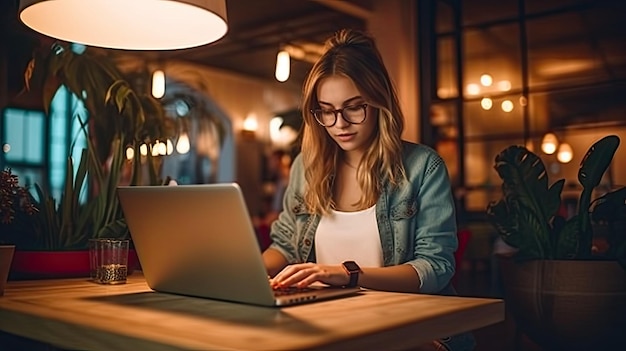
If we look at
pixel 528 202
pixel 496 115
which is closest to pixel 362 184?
pixel 528 202

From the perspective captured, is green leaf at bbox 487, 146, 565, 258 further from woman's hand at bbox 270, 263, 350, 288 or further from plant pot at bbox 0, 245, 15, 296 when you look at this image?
plant pot at bbox 0, 245, 15, 296

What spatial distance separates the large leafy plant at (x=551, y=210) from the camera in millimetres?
2096

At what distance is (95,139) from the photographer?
2.17 metres

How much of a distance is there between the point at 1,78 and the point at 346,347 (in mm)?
1826

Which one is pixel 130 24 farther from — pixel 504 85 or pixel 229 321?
pixel 504 85

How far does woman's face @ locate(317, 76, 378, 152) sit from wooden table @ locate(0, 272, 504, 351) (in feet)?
1.89

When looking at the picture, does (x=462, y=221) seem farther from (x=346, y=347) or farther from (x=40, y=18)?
(x=346, y=347)

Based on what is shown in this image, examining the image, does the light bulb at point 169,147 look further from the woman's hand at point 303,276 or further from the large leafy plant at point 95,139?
the woman's hand at point 303,276

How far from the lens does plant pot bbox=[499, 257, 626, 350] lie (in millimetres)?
2039

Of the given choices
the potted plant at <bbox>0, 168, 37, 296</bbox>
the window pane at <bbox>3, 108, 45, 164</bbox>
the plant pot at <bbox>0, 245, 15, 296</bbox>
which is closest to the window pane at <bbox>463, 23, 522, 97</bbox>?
the potted plant at <bbox>0, 168, 37, 296</bbox>

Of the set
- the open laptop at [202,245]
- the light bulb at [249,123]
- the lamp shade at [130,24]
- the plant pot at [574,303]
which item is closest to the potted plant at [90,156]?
the lamp shade at [130,24]

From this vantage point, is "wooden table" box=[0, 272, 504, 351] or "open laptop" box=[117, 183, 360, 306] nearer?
"wooden table" box=[0, 272, 504, 351]

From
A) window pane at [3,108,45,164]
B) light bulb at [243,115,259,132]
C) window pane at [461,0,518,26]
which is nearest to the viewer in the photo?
window pane at [461,0,518,26]

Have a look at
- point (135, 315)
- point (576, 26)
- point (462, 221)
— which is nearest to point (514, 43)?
point (576, 26)
